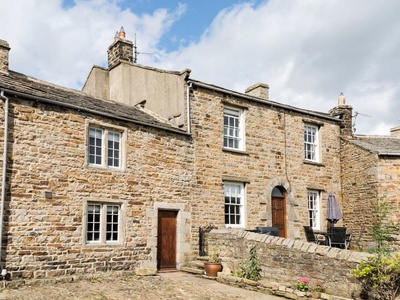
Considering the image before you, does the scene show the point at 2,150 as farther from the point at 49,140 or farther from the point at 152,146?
the point at 152,146

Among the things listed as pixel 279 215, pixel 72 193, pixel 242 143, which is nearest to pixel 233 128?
pixel 242 143

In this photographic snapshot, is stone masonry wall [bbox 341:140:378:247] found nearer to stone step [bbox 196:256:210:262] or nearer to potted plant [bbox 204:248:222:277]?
stone step [bbox 196:256:210:262]

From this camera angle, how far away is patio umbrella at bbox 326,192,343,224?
1822cm

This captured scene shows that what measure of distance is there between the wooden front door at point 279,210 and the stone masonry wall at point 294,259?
14.1 ft

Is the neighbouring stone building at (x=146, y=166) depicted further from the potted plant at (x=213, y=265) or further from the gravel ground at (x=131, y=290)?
the potted plant at (x=213, y=265)

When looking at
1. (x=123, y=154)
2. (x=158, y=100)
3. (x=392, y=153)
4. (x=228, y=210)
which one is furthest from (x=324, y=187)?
(x=123, y=154)

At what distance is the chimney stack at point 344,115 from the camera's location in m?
20.5

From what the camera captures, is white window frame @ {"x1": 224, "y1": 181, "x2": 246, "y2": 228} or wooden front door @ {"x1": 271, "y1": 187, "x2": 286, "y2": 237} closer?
white window frame @ {"x1": 224, "y1": 181, "x2": 246, "y2": 228}

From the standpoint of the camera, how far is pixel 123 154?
13.8 m

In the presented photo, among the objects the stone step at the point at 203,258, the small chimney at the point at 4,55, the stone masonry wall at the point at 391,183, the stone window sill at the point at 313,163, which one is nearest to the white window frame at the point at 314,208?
the stone window sill at the point at 313,163

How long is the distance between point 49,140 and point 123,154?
2455 mm

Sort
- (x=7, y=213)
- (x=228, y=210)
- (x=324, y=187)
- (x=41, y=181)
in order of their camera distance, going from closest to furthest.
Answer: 1. (x=7, y=213)
2. (x=41, y=181)
3. (x=228, y=210)
4. (x=324, y=187)

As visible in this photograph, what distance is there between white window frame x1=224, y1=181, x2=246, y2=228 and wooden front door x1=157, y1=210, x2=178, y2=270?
2.38 m

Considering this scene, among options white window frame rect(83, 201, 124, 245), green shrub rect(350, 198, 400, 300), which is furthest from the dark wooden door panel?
green shrub rect(350, 198, 400, 300)
